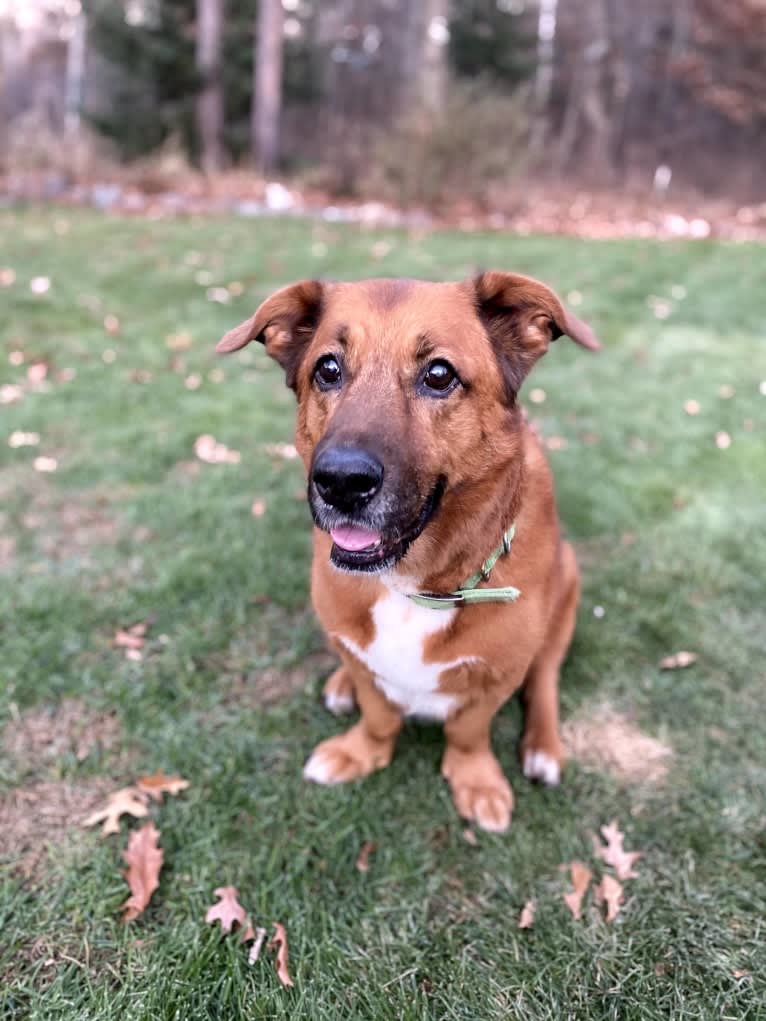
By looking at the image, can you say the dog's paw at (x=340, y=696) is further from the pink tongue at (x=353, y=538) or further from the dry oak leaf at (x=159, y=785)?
the pink tongue at (x=353, y=538)

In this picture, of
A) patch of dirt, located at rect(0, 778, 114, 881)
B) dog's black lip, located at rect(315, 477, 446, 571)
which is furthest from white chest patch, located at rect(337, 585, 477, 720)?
patch of dirt, located at rect(0, 778, 114, 881)

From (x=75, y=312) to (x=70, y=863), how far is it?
261 inches

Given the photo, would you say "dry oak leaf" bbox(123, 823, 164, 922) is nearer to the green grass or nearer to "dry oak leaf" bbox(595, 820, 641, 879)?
the green grass

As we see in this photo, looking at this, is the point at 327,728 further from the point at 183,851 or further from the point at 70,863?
the point at 70,863

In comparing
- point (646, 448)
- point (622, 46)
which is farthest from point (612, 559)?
point (622, 46)

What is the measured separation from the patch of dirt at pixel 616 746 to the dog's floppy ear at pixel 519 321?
1575mm

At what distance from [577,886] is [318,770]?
3.44 ft

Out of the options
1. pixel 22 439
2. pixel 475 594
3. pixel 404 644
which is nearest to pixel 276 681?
pixel 404 644

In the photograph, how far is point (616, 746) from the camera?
9.67 ft

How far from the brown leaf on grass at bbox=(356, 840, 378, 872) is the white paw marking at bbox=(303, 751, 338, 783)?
30 cm

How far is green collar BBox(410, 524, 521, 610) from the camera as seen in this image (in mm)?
2229

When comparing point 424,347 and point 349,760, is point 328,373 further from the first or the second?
point 349,760

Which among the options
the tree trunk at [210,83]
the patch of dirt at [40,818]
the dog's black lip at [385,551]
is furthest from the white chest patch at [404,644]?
the tree trunk at [210,83]

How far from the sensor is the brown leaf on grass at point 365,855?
2453 mm
